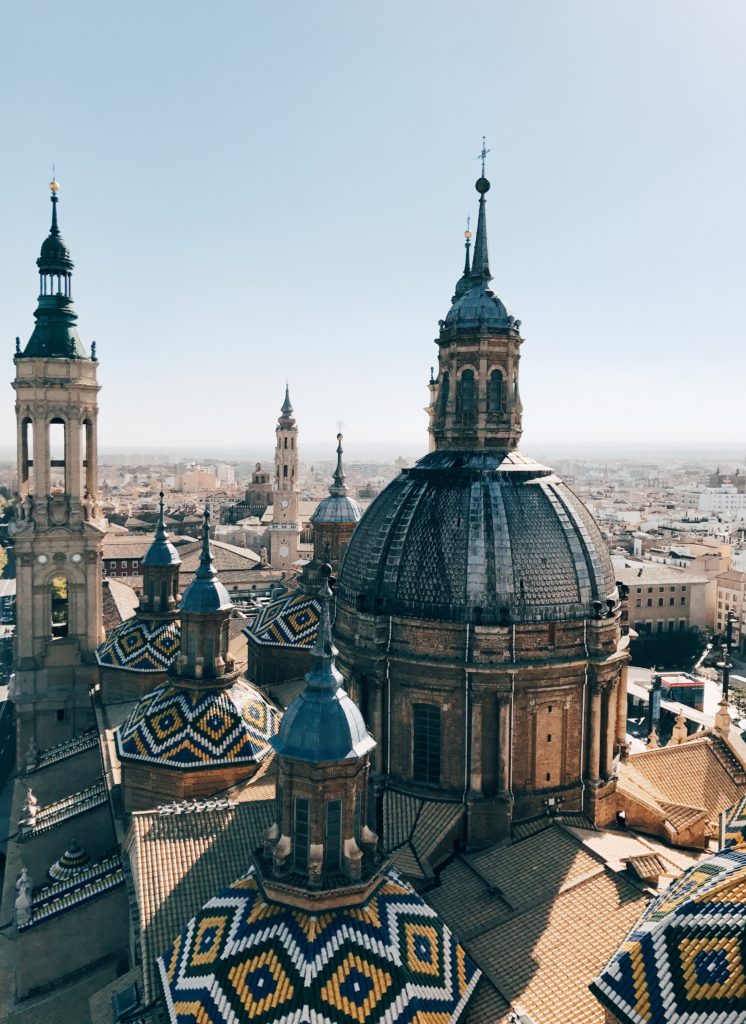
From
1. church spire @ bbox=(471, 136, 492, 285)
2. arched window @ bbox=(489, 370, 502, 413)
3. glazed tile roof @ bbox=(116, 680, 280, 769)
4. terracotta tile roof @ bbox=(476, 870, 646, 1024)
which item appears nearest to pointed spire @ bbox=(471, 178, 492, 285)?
church spire @ bbox=(471, 136, 492, 285)

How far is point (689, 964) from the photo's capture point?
11648 mm

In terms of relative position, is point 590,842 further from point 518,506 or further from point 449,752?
point 518,506

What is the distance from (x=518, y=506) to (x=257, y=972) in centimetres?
1326

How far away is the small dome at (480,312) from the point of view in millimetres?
24719

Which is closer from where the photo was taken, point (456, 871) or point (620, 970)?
point (620, 970)

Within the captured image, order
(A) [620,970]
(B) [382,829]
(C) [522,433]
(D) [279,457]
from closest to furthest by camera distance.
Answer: (A) [620,970]
(B) [382,829]
(C) [522,433]
(D) [279,457]

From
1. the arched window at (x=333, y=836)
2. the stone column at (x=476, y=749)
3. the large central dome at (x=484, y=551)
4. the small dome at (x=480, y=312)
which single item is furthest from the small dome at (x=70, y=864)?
the small dome at (x=480, y=312)

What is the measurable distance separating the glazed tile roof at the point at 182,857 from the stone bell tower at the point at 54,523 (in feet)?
53.8

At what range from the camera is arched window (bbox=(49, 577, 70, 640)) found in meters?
37.0

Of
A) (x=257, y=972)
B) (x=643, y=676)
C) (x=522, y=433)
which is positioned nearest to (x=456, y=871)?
(x=257, y=972)

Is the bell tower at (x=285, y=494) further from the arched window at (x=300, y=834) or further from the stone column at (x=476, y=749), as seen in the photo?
the arched window at (x=300, y=834)

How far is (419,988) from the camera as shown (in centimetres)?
1397

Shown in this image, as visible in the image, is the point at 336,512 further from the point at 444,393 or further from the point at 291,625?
the point at 444,393

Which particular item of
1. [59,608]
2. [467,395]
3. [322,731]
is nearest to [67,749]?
[59,608]
